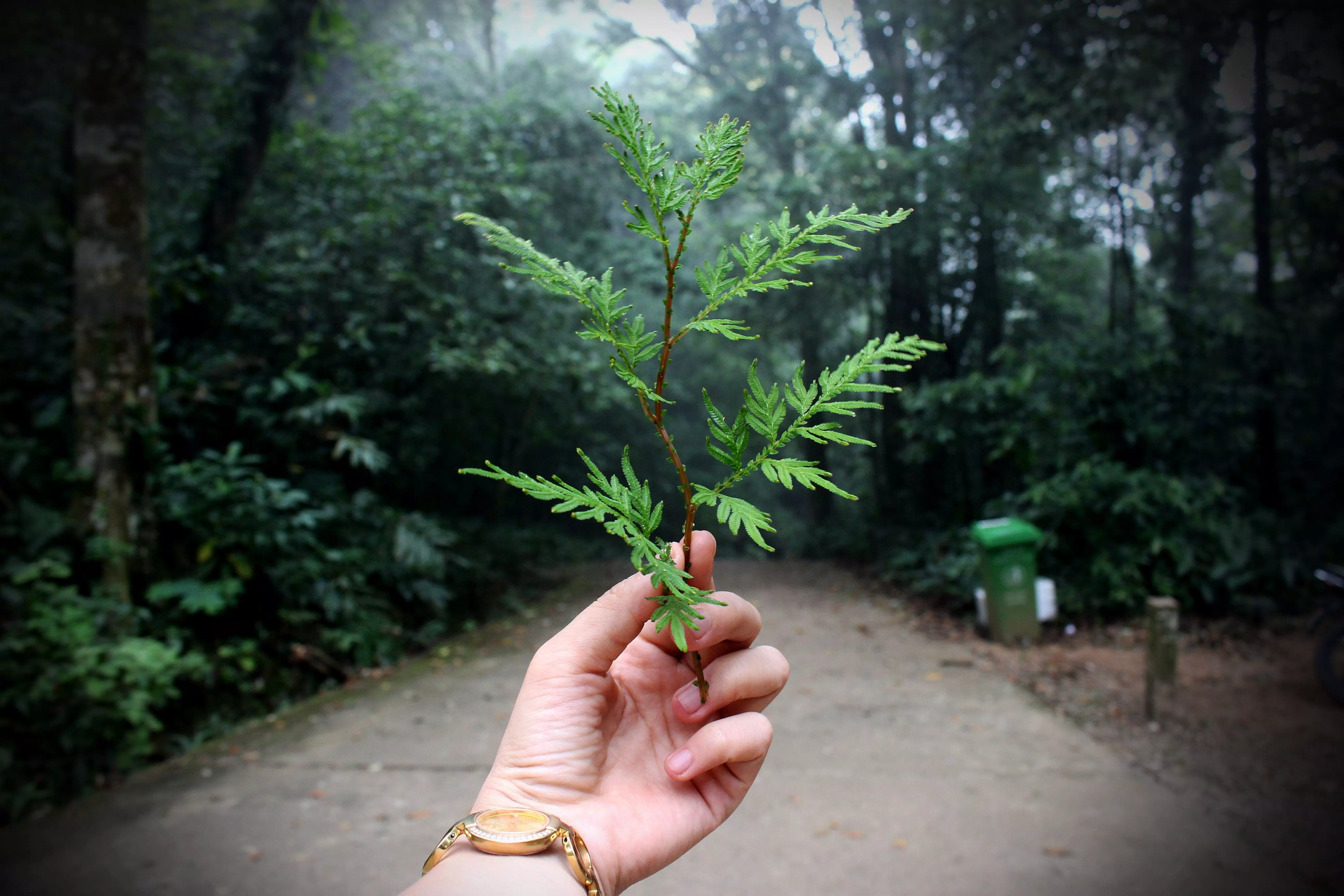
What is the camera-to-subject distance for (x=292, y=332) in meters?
6.48

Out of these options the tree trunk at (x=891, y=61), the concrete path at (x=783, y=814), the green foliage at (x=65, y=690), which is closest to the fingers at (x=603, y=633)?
the concrete path at (x=783, y=814)

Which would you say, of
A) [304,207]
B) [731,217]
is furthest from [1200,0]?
[304,207]

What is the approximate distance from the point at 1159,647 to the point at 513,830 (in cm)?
464

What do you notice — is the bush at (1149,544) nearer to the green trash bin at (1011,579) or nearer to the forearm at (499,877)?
the green trash bin at (1011,579)

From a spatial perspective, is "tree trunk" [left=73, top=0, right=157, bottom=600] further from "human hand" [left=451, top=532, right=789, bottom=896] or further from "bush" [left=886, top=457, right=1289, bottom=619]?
"bush" [left=886, top=457, right=1289, bottom=619]

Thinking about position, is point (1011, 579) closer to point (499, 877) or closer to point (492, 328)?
point (492, 328)

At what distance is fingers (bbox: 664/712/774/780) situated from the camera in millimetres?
1117

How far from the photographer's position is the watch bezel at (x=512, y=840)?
3.49 feet

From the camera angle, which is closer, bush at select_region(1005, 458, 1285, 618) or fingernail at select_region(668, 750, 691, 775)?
fingernail at select_region(668, 750, 691, 775)

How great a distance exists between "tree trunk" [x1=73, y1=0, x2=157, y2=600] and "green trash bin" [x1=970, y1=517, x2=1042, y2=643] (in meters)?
5.69

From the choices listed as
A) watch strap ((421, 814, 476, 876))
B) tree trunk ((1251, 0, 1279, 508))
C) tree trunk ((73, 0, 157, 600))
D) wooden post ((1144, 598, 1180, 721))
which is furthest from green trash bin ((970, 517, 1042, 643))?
tree trunk ((73, 0, 157, 600))

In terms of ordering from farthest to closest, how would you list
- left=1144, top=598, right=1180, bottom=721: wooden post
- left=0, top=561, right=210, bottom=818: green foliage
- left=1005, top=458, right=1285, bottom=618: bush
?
left=1005, top=458, right=1285, bottom=618: bush < left=1144, top=598, right=1180, bottom=721: wooden post < left=0, top=561, right=210, bottom=818: green foliage

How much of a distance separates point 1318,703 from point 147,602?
7082 mm

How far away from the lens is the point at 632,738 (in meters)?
1.29
